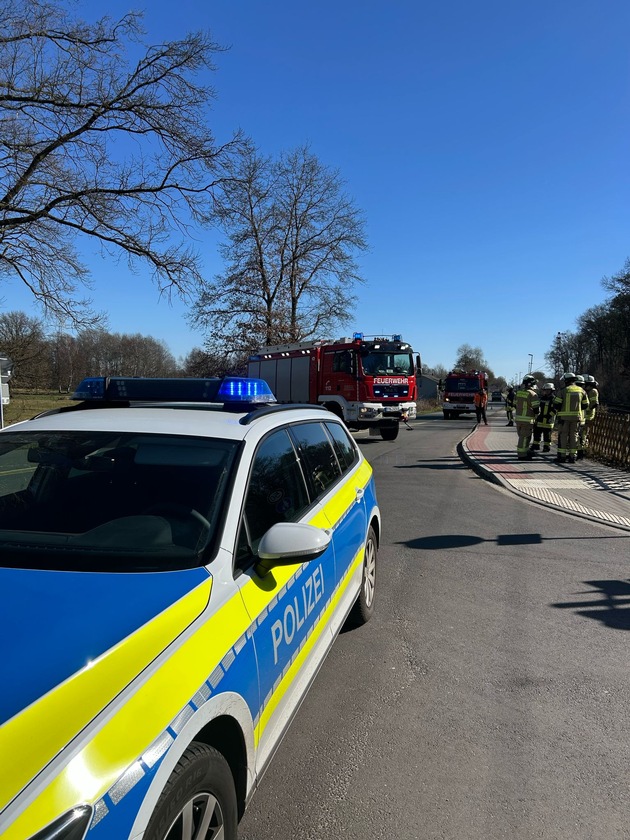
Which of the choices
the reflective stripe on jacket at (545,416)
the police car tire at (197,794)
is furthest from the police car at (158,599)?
the reflective stripe on jacket at (545,416)

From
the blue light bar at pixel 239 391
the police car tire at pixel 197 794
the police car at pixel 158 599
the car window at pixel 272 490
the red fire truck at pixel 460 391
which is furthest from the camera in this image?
the red fire truck at pixel 460 391

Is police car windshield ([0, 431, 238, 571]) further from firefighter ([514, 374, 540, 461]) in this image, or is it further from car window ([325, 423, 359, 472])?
firefighter ([514, 374, 540, 461])

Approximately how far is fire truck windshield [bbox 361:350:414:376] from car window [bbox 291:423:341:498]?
15.5m

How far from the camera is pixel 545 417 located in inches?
608

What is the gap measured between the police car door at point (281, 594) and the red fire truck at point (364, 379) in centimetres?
1614

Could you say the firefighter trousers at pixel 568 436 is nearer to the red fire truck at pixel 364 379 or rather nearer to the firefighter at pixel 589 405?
the firefighter at pixel 589 405

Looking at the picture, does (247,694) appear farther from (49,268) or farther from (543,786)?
(49,268)

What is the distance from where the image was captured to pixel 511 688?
3574 mm

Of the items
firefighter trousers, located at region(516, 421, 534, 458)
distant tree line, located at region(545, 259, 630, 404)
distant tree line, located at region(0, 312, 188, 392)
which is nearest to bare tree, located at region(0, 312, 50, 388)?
distant tree line, located at region(0, 312, 188, 392)

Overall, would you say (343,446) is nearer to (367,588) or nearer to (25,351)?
(367,588)

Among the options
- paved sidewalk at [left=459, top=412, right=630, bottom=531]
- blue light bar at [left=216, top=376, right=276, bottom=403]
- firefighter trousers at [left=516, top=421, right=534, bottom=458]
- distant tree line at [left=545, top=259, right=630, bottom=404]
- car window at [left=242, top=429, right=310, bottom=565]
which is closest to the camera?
car window at [left=242, top=429, right=310, bottom=565]

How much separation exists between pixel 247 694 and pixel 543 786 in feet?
5.26

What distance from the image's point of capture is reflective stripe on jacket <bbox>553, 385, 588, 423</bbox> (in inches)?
530

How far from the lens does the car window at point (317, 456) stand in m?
3.39
